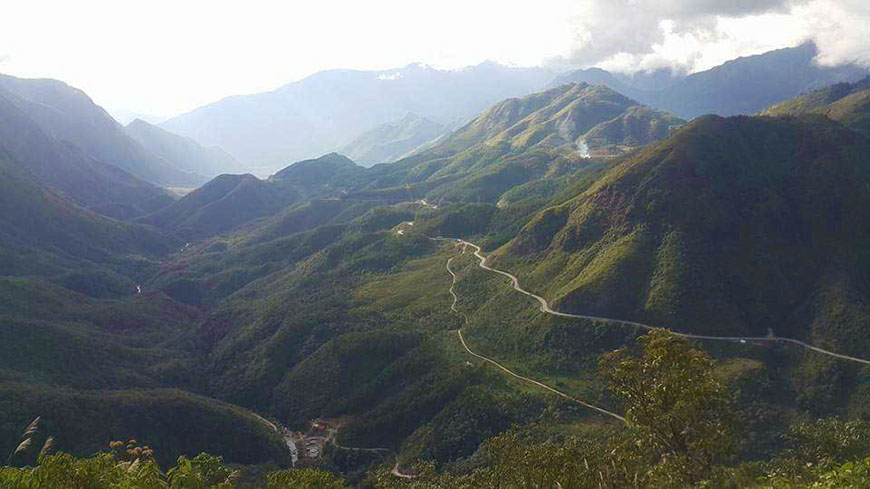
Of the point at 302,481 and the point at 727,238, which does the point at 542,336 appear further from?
the point at 302,481

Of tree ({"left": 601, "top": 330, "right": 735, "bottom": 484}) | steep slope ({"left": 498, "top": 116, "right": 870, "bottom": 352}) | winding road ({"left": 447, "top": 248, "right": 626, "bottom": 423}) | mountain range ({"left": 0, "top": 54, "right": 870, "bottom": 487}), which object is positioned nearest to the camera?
tree ({"left": 601, "top": 330, "right": 735, "bottom": 484})

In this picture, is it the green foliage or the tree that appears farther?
the green foliage

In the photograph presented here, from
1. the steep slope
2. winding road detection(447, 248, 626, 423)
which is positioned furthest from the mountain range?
winding road detection(447, 248, 626, 423)

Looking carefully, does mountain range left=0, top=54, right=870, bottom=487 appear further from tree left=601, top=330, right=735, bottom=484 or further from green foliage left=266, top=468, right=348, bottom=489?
tree left=601, top=330, right=735, bottom=484

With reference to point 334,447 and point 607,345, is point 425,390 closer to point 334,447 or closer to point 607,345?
point 334,447

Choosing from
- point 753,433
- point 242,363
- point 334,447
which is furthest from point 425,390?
point 242,363
